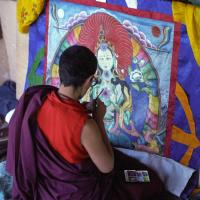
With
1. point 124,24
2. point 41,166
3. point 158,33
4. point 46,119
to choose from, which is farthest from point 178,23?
point 41,166

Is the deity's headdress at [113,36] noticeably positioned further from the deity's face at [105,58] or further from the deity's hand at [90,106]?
the deity's hand at [90,106]

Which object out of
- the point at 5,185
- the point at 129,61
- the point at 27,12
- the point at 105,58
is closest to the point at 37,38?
the point at 27,12

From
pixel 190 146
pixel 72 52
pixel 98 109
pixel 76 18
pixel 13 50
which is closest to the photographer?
pixel 72 52

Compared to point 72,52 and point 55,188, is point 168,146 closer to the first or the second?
point 55,188

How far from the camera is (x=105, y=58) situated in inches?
66.1

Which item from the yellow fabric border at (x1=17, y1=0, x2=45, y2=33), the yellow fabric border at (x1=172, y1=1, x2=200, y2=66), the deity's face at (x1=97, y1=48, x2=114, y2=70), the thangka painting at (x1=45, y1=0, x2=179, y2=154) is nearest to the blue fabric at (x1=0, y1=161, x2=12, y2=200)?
the thangka painting at (x1=45, y1=0, x2=179, y2=154)

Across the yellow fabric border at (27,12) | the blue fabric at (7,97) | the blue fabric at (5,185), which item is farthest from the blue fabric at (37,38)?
the blue fabric at (5,185)

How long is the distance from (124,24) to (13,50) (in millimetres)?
996

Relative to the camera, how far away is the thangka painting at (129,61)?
151 centimetres

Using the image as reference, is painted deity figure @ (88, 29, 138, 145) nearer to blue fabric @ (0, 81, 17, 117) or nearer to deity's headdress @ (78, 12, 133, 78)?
deity's headdress @ (78, 12, 133, 78)

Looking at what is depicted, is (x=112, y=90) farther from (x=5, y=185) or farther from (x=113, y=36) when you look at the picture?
(x=5, y=185)

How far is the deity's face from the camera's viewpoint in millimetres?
1664

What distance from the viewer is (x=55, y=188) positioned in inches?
51.5

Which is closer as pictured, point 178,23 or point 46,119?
point 46,119
